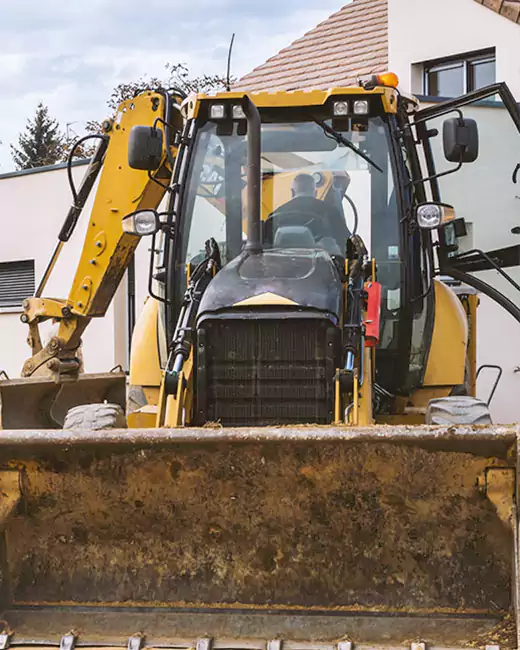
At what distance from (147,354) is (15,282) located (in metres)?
9.30

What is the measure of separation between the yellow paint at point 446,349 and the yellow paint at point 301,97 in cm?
122

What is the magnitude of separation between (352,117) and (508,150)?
204cm

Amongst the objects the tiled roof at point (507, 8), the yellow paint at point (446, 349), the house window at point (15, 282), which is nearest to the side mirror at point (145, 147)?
the yellow paint at point (446, 349)

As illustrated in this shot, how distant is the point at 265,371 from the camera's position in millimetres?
4883

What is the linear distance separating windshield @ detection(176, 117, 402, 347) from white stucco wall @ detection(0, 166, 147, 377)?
24.7ft

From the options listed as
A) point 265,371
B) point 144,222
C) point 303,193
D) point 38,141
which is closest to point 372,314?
point 265,371

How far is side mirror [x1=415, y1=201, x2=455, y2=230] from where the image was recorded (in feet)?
17.5

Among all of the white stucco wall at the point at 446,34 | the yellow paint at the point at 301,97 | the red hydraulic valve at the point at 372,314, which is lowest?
the red hydraulic valve at the point at 372,314

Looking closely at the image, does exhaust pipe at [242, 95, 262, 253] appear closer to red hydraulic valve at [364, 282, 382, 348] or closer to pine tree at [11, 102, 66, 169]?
red hydraulic valve at [364, 282, 382, 348]

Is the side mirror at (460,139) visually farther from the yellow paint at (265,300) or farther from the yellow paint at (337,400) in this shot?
the yellow paint at (337,400)

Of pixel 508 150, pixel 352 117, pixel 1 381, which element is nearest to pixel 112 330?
pixel 1 381

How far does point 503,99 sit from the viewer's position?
597 cm

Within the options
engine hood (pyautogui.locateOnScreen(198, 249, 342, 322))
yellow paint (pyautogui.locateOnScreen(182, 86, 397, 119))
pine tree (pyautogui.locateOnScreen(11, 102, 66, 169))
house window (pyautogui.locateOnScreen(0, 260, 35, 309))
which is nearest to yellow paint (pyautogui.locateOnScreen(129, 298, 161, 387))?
engine hood (pyautogui.locateOnScreen(198, 249, 342, 322))

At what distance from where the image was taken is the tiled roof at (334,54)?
15.3 meters
